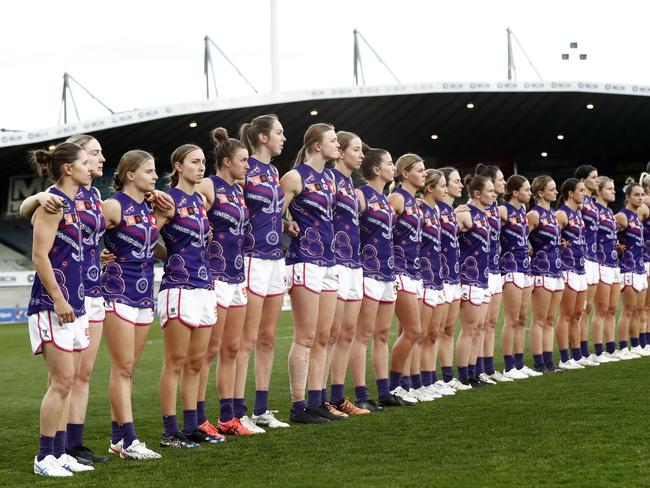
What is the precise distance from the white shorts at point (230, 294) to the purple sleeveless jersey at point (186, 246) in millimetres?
281

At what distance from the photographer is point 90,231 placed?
5.82 m

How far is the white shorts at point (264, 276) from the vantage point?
691cm

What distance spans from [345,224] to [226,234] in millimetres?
1192

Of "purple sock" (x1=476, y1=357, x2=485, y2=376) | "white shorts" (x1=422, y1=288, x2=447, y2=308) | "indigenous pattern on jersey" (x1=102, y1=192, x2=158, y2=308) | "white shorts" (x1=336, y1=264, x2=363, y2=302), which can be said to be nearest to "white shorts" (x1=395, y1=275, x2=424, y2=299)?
"white shorts" (x1=422, y1=288, x2=447, y2=308)

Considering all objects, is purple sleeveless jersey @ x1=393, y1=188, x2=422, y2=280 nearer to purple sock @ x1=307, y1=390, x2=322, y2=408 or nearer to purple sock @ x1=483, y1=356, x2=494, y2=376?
purple sock @ x1=307, y1=390, x2=322, y2=408

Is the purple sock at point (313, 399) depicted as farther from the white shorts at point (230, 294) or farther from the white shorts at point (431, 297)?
the white shorts at point (431, 297)

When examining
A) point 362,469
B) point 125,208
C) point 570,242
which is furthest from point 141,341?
point 570,242

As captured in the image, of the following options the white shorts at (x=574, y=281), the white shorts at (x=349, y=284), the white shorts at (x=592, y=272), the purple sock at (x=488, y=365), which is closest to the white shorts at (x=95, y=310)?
the white shorts at (x=349, y=284)

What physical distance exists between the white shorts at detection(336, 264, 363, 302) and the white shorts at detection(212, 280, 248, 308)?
37.4 inches

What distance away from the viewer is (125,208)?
6105 mm

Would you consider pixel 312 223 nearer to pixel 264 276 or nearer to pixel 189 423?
pixel 264 276

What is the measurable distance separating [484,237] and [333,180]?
2.52 metres

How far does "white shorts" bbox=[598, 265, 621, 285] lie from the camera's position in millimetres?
11370

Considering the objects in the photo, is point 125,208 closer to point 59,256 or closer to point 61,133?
point 59,256
